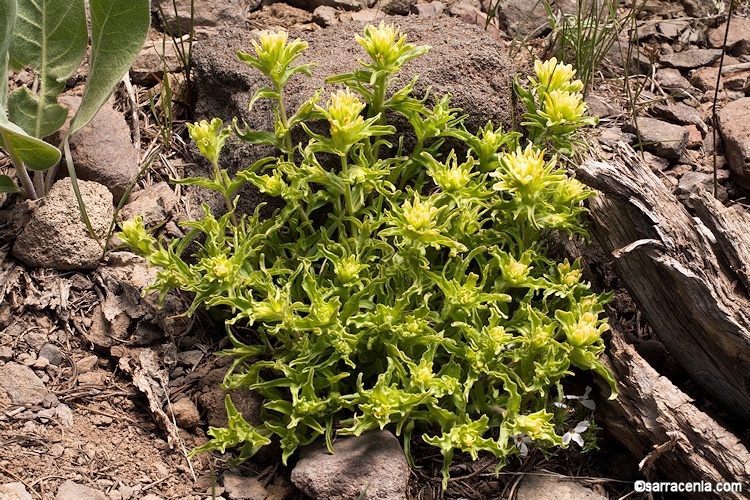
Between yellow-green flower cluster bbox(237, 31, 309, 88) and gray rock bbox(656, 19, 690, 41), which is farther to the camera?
gray rock bbox(656, 19, 690, 41)

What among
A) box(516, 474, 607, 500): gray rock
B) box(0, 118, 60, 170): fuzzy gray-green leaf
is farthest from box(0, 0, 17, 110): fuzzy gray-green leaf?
box(516, 474, 607, 500): gray rock

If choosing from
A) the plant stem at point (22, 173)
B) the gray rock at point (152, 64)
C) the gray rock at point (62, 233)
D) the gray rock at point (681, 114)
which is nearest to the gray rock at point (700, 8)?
the gray rock at point (681, 114)

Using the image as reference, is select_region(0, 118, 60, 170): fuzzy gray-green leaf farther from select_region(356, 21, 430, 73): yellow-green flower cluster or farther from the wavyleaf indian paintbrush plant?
select_region(356, 21, 430, 73): yellow-green flower cluster

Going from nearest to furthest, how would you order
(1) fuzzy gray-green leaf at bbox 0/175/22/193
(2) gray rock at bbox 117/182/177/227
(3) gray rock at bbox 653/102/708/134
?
1. (1) fuzzy gray-green leaf at bbox 0/175/22/193
2. (2) gray rock at bbox 117/182/177/227
3. (3) gray rock at bbox 653/102/708/134

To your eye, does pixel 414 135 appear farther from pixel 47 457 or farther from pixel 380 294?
pixel 47 457

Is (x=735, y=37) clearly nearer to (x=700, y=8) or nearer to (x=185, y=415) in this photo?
(x=700, y=8)

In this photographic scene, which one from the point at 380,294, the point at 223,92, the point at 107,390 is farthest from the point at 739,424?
the point at 223,92

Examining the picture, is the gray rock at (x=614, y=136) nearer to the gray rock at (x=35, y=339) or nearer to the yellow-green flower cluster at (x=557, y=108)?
the yellow-green flower cluster at (x=557, y=108)
